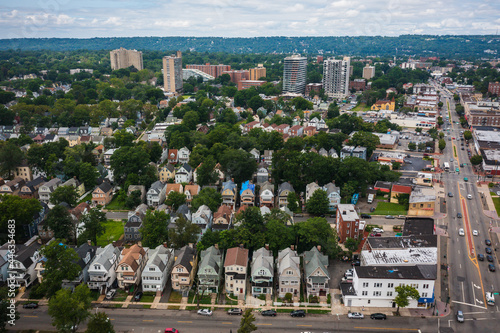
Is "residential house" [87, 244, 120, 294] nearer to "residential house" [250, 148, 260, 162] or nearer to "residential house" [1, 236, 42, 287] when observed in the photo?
"residential house" [1, 236, 42, 287]

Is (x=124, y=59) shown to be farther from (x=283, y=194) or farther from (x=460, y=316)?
(x=460, y=316)

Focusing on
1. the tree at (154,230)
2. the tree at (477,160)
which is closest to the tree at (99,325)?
the tree at (154,230)

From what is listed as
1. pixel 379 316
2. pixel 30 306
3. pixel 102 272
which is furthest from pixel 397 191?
pixel 30 306

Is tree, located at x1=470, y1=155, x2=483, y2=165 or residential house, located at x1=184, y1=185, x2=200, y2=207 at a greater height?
tree, located at x1=470, y1=155, x2=483, y2=165

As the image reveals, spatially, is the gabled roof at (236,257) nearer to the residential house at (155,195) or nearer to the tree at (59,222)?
the tree at (59,222)

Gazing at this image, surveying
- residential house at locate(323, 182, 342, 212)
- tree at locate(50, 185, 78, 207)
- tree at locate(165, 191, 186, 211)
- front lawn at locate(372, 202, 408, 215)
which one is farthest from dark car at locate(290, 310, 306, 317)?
tree at locate(50, 185, 78, 207)

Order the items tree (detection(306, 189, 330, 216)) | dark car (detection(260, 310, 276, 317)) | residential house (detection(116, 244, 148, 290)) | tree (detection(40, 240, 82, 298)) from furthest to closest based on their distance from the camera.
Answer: tree (detection(306, 189, 330, 216)) → residential house (detection(116, 244, 148, 290)) → tree (detection(40, 240, 82, 298)) → dark car (detection(260, 310, 276, 317))

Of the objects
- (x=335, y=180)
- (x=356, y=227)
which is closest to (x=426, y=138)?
(x=335, y=180)
